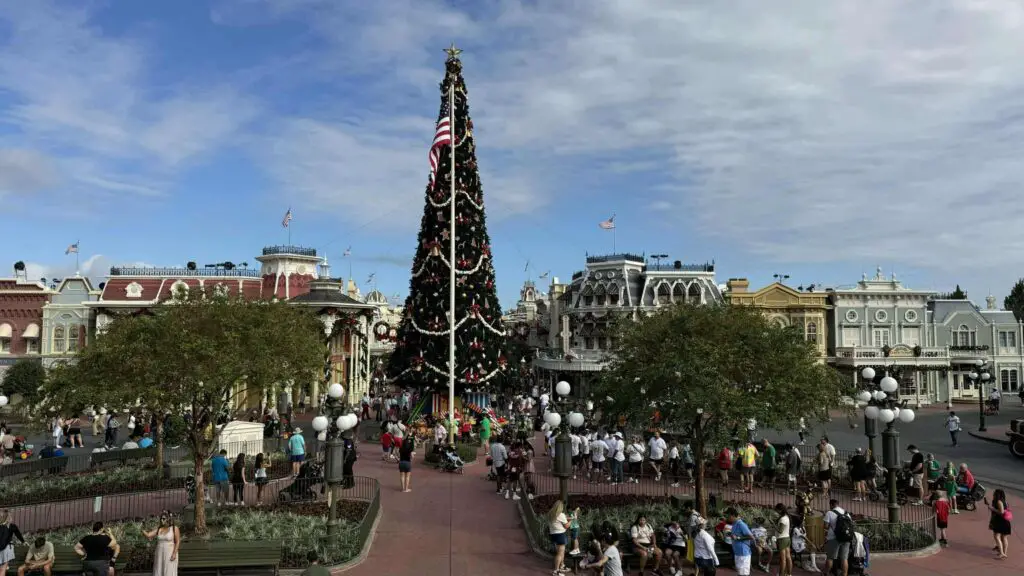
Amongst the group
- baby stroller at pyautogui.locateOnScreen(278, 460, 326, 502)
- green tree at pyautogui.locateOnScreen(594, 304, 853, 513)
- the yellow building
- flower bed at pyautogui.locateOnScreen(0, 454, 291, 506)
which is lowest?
flower bed at pyautogui.locateOnScreen(0, 454, 291, 506)

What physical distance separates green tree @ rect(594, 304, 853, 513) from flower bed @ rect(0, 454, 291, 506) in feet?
36.9

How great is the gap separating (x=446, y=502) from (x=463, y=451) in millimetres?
5672

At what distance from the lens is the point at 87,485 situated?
1848cm

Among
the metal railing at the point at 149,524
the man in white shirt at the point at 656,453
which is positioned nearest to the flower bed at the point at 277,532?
the metal railing at the point at 149,524

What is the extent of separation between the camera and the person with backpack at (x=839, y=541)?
11.8 m

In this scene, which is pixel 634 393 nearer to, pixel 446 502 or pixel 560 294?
pixel 446 502

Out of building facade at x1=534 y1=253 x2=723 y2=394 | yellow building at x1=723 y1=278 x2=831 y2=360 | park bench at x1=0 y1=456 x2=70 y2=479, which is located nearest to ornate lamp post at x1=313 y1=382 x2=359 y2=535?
park bench at x1=0 y1=456 x2=70 y2=479

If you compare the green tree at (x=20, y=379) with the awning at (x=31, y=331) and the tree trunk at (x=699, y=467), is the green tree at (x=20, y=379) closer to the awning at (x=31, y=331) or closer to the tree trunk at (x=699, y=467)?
the awning at (x=31, y=331)

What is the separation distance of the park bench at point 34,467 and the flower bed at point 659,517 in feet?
48.7

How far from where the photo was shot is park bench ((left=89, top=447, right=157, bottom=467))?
70.8 feet

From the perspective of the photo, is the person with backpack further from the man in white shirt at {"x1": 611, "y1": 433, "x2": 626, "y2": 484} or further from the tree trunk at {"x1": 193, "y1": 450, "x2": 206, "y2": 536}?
the tree trunk at {"x1": 193, "y1": 450, "x2": 206, "y2": 536}

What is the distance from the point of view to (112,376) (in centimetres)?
1396

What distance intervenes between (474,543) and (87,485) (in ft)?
Result: 38.2

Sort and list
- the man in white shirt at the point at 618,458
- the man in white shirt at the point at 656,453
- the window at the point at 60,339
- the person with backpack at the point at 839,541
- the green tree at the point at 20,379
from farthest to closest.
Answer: the window at the point at 60,339 < the green tree at the point at 20,379 < the man in white shirt at the point at 656,453 < the man in white shirt at the point at 618,458 < the person with backpack at the point at 839,541
